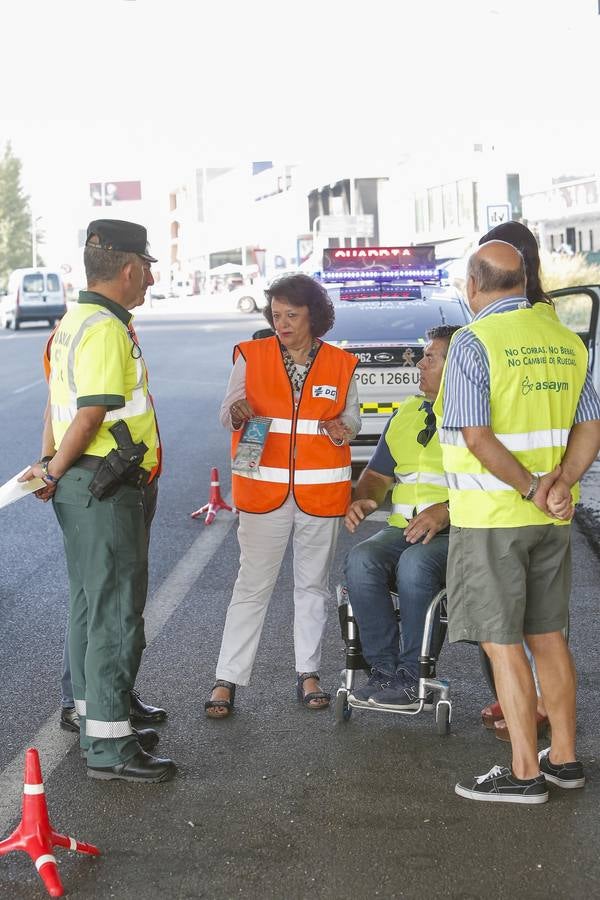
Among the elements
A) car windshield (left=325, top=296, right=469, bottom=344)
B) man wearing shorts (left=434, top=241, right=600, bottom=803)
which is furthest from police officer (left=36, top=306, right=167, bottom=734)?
car windshield (left=325, top=296, right=469, bottom=344)

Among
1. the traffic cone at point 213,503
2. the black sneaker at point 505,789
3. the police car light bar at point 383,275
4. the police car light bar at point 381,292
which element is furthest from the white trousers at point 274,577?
the police car light bar at point 383,275

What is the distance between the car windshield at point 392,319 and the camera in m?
10.5

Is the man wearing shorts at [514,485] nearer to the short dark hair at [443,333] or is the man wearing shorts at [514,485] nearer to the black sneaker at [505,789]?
the black sneaker at [505,789]

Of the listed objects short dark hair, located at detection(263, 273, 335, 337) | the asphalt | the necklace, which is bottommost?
the asphalt

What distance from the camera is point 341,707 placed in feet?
16.4

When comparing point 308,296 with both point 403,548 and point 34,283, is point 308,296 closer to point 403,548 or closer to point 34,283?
point 403,548

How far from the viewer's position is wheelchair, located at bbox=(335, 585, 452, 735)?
191 inches

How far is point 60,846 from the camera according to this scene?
12.4 ft

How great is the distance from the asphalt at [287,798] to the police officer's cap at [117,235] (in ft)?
6.17

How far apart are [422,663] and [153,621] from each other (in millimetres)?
2184

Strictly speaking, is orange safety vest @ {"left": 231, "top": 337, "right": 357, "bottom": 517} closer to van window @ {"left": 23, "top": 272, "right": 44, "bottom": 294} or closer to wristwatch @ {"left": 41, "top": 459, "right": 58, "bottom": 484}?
wristwatch @ {"left": 41, "top": 459, "right": 58, "bottom": 484}

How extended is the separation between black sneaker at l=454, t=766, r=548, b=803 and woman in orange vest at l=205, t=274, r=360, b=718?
111cm

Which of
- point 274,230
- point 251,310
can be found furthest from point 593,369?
point 274,230

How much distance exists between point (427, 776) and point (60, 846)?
1351mm
